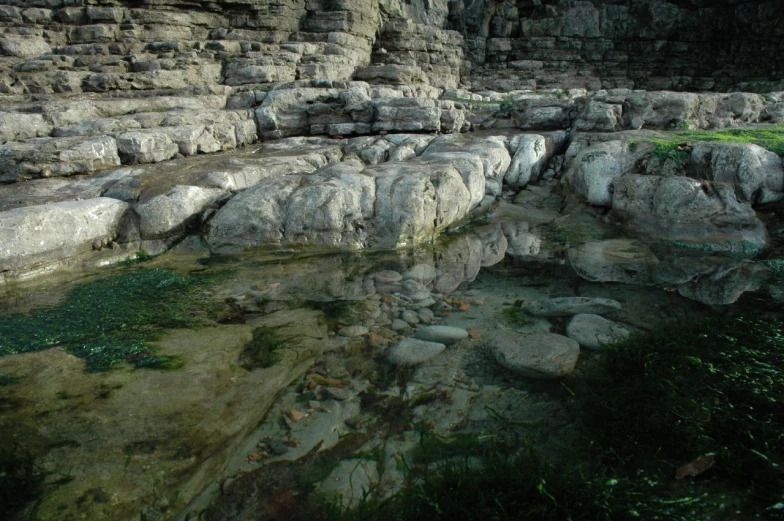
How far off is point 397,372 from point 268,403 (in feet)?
2.51

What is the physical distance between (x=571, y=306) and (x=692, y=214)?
2.50 meters

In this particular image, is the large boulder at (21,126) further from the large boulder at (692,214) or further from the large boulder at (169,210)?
the large boulder at (692,214)

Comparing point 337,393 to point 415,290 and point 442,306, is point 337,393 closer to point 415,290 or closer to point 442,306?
point 442,306

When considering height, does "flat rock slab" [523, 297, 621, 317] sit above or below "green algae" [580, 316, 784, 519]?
below

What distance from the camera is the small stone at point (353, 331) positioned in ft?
10.6

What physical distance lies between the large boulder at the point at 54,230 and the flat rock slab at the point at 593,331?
432 cm

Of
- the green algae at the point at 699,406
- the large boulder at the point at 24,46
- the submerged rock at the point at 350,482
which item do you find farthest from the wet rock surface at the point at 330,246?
the green algae at the point at 699,406

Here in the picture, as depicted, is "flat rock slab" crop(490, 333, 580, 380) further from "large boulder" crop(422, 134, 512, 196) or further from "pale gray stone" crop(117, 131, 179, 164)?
"pale gray stone" crop(117, 131, 179, 164)

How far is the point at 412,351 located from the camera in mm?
2971

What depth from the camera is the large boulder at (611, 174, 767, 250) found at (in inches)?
191

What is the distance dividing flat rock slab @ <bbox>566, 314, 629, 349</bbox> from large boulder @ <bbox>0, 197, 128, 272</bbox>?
14.2 feet

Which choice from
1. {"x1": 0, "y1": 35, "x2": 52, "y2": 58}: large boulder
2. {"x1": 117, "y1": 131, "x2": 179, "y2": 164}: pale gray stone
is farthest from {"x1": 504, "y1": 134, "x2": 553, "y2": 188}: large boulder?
{"x1": 0, "y1": 35, "x2": 52, "y2": 58}: large boulder

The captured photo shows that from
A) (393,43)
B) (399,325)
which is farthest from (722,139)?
(393,43)

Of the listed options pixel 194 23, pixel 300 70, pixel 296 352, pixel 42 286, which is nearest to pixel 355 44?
pixel 300 70
